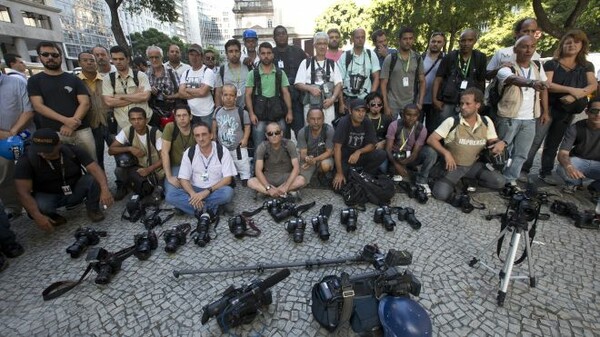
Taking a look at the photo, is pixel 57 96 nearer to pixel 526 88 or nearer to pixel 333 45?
pixel 333 45

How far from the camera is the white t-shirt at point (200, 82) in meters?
5.95

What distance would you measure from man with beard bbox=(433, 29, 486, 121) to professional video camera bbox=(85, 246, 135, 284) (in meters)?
6.13

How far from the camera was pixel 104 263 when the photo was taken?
10.8ft

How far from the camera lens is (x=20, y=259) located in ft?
12.6

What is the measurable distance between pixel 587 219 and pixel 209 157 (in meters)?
5.94

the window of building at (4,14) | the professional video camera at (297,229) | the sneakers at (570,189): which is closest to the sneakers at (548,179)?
the sneakers at (570,189)

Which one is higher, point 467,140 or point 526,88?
point 526,88

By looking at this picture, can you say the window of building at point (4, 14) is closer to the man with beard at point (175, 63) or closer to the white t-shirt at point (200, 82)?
the man with beard at point (175, 63)

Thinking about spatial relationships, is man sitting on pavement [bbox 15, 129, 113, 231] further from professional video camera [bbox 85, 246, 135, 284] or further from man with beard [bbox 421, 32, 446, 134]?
man with beard [bbox 421, 32, 446, 134]

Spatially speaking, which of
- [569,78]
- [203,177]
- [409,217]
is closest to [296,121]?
[203,177]

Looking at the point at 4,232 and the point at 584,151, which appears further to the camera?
the point at 584,151

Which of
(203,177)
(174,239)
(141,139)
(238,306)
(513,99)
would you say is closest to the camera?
(238,306)

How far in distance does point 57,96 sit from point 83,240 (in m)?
Answer: 2.58

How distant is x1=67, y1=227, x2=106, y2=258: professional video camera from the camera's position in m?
3.72
